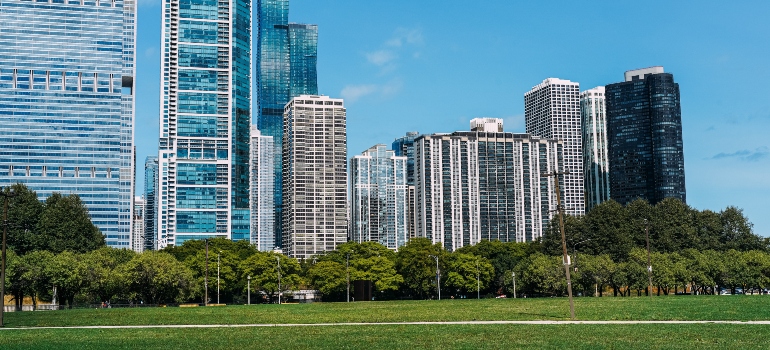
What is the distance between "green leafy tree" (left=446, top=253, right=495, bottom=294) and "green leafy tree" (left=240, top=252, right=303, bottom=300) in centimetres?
2471

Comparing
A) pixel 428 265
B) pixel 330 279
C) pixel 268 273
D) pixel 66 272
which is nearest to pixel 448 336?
pixel 66 272

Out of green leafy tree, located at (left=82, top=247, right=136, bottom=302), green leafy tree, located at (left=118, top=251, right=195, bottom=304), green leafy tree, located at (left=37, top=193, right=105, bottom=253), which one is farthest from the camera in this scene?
green leafy tree, located at (left=37, top=193, right=105, bottom=253)

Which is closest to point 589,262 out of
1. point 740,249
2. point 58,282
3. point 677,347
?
point 740,249

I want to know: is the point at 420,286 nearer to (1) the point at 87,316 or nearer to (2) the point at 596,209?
(2) the point at 596,209

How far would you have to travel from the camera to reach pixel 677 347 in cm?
2197

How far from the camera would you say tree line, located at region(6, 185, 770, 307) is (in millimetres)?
84188

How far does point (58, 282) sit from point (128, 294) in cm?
1013

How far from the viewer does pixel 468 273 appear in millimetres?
120125

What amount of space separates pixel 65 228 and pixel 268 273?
32.3 meters

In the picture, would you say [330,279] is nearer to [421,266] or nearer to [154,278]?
[421,266]

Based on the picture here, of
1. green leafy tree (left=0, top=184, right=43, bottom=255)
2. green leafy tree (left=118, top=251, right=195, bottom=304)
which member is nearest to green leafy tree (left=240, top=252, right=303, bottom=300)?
green leafy tree (left=118, top=251, right=195, bottom=304)

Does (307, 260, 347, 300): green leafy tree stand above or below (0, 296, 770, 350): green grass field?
below

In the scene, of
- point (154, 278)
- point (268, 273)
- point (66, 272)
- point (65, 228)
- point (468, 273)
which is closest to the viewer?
point (66, 272)

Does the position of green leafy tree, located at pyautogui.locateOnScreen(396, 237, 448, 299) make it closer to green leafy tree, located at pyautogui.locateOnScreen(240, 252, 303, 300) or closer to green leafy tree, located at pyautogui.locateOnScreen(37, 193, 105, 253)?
green leafy tree, located at pyautogui.locateOnScreen(240, 252, 303, 300)
